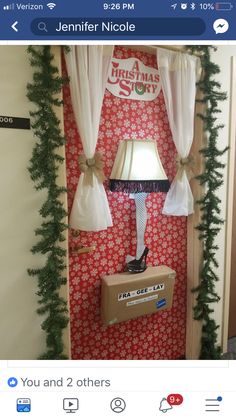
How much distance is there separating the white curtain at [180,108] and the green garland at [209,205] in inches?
2.8

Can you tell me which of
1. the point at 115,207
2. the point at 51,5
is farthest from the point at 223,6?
the point at 115,207

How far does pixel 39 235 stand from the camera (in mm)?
1063

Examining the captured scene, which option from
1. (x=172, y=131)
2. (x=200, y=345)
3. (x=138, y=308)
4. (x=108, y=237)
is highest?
(x=172, y=131)

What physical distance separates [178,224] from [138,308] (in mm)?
523

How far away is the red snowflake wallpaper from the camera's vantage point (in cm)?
123

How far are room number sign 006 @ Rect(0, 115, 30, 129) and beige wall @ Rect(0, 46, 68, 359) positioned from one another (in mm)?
17

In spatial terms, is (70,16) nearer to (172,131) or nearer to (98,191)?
(98,191)

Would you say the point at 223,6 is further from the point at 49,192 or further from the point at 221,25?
the point at 49,192
